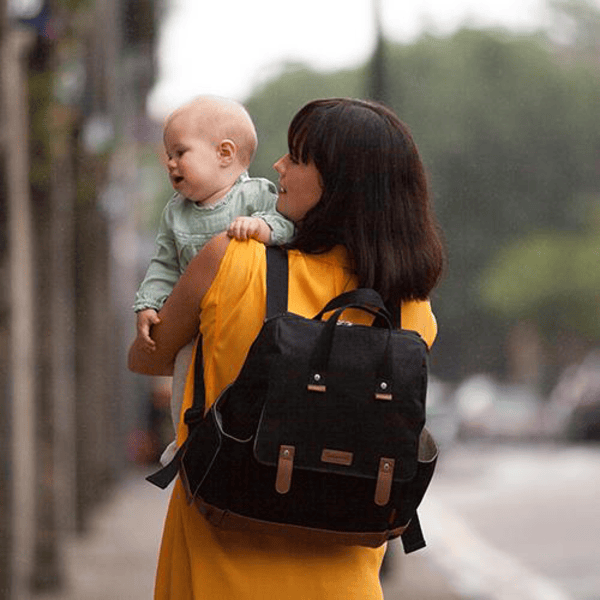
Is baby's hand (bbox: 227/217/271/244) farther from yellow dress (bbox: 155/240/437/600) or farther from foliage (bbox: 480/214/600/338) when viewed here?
foliage (bbox: 480/214/600/338)

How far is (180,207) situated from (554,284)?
63.7 m

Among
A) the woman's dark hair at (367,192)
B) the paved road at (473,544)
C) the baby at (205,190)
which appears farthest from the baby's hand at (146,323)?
the paved road at (473,544)

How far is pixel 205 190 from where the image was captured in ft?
10.8

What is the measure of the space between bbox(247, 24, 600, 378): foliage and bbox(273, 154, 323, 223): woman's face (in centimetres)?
5183

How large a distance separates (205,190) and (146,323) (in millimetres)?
257

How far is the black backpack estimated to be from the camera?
314 centimetres

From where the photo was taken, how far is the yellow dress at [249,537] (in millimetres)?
3230

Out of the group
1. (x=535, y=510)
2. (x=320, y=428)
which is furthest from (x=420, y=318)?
(x=535, y=510)

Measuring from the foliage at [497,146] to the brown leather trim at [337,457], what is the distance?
171 feet

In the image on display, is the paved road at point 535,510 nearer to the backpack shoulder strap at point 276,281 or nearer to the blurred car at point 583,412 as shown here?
the blurred car at point 583,412

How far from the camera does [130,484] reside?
30.5m

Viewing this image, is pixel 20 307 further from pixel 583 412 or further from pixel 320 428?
pixel 583 412

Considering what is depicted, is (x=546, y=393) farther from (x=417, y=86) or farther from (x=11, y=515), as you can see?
(x=11, y=515)

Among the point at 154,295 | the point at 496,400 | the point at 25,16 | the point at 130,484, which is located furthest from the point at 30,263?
the point at 496,400
